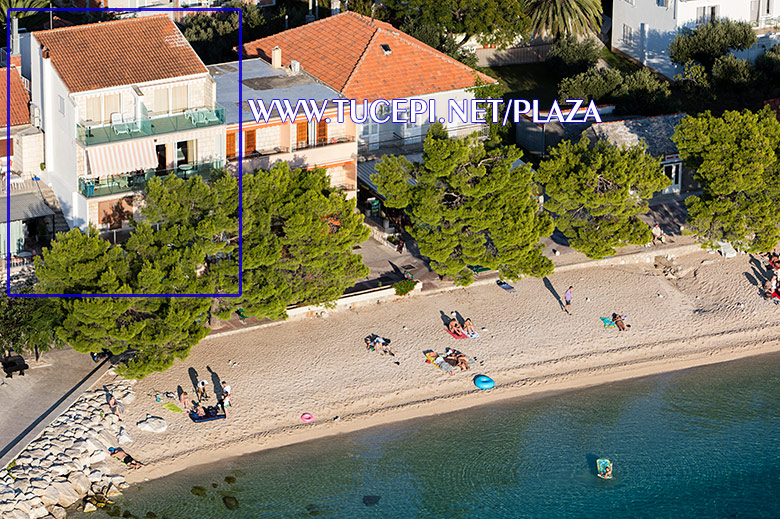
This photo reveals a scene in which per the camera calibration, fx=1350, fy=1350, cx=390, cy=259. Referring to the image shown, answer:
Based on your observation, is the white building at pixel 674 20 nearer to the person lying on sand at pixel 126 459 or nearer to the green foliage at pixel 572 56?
the green foliage at pixel 572 56

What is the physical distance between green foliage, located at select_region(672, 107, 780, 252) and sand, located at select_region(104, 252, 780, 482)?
10.3ft

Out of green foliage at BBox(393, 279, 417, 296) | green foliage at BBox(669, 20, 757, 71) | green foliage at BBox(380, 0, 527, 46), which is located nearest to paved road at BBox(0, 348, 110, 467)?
green foliage at BBox(393, 279, 417, 296)

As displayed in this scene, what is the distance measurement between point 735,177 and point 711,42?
2276cm

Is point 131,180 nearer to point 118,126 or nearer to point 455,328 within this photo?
point 118,126

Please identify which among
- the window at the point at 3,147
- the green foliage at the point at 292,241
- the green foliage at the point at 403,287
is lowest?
the green foliage at the point at 403,287

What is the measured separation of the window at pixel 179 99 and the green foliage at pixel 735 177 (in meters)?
27.2

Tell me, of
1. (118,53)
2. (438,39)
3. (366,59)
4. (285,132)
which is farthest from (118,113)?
(438,39)

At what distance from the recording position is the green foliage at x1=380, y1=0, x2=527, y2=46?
91312 millimetres

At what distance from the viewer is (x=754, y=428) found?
6588 cm

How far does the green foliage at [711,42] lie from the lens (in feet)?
303

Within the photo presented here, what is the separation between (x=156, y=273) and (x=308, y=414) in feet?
31.9

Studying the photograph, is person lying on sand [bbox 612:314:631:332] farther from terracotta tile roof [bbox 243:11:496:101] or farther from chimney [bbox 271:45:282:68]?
chimney [bbox 271:45:282:68]

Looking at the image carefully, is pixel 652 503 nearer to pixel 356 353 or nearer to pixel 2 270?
pixel 356 353

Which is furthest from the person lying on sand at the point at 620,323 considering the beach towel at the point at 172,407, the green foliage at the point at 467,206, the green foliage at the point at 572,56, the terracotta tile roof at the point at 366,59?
the green foliage at the point at 572,56
